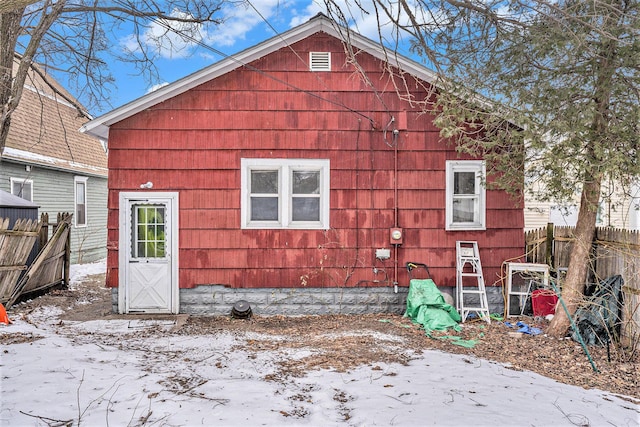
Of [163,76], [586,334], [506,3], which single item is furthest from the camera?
[163,76]

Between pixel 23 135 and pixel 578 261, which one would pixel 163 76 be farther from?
pixel 578 261

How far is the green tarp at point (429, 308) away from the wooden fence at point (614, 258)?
6.90 feet

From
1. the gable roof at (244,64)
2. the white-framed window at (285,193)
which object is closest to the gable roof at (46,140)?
the gable roof at (244,64)

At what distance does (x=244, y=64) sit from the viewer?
7.09 m

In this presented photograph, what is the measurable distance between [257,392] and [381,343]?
2322mm

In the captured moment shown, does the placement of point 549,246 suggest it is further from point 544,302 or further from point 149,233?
point 149,233

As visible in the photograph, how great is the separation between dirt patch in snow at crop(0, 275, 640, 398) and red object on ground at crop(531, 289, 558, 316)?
249mm

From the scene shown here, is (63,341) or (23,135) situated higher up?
(23,135)

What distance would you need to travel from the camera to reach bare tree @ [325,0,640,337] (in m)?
4.88

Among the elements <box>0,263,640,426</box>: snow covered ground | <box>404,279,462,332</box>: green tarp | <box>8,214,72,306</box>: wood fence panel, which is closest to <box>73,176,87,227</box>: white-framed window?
<box>8,214,72,306</box>: wood fence panel

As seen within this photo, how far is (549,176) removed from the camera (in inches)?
242

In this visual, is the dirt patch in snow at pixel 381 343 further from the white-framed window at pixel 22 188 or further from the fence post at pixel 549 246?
the white-framed window at pixel 22 188

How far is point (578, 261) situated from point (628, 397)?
99.0 inches

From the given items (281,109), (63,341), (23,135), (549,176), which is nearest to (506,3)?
(549,176)
